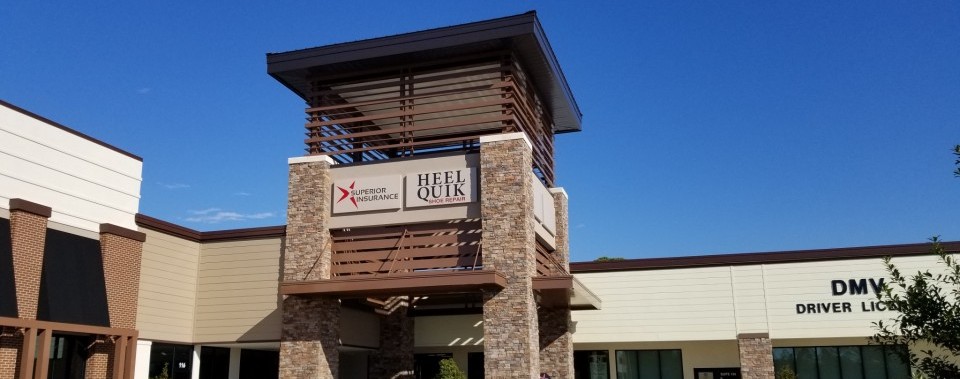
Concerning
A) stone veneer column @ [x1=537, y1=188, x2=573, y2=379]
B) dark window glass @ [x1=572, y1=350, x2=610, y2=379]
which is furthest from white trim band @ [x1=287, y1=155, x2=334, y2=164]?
dark window glass @ [x1=572, y1=350, x2=610, y2=379]

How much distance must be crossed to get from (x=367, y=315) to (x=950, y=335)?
71.2ft

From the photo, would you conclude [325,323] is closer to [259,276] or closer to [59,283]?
[259,276]

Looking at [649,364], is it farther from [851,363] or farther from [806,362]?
[851,363]

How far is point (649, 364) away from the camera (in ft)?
102

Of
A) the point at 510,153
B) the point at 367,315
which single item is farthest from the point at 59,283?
the point at 510,153

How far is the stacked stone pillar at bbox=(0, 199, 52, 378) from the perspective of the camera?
18391 mm

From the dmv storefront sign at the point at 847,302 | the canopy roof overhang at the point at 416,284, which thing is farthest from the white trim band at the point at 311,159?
the dmv storefront sign at the point at 847,302

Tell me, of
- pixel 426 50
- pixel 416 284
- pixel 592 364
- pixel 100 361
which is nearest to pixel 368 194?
pixel 416 284

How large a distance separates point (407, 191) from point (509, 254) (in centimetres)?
370

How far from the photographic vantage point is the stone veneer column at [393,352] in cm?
2879

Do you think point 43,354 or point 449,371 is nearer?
point 43,354

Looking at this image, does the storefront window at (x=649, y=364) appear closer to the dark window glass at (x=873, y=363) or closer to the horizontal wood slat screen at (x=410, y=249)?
the dark window glass at (x=873, y=363)

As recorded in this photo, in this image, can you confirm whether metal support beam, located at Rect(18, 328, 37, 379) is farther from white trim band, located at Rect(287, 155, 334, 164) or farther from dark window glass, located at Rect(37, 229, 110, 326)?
white trim band, located at Rect(287, 155, 334, 164)

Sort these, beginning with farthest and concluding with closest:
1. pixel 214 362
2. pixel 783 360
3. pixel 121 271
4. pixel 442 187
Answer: pixel 783 360 → pixel 214 362 → pixel 442 187 → pixel 121 271
